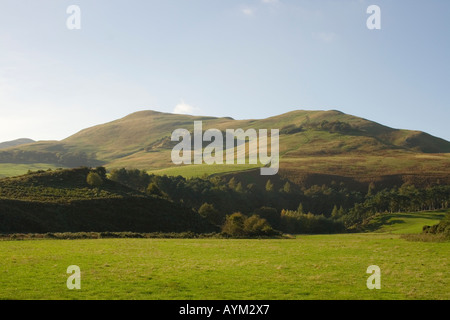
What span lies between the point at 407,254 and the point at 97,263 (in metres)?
24.1

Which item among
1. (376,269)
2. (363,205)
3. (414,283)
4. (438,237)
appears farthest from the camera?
(363,205)

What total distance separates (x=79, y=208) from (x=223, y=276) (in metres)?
54.8

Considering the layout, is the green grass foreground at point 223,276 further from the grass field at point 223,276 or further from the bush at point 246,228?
the bush at point 246,228

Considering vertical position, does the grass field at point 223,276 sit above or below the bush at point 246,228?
above

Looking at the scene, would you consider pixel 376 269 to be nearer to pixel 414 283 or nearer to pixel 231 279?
pixel 414 283

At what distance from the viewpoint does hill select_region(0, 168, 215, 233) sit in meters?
63.4

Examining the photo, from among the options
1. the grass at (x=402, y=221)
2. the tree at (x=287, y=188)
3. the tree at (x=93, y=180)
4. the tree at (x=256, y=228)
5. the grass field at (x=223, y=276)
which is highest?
the tree at (x=93, y=180)

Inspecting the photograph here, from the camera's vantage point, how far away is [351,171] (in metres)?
191

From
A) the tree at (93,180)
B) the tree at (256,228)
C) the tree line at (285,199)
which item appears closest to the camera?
the tree at (256,228)

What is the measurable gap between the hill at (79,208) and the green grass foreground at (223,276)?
32986 millimetres

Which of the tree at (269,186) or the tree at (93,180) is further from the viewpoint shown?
the tree at (269,186)

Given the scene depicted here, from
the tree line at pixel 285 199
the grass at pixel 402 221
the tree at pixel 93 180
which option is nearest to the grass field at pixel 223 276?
the tree at pixel 93 180

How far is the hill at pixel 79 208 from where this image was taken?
208 feet
